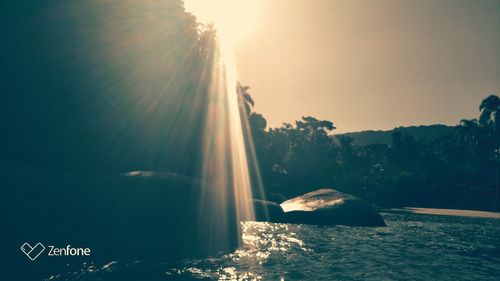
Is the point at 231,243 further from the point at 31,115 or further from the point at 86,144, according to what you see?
the point at 31,115

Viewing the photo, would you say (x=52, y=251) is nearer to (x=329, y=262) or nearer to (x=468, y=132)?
(x=329, y=262)

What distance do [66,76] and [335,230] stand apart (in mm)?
13086

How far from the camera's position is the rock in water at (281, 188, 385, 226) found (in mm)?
16781

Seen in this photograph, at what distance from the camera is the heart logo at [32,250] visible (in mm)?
6617

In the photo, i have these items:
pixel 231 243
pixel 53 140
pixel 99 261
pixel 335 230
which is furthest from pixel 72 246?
pixel 335 230

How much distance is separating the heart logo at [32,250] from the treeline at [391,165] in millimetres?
32634

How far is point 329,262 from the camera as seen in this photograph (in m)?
8.14

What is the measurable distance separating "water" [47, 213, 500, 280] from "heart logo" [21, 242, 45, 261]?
2.99 ft

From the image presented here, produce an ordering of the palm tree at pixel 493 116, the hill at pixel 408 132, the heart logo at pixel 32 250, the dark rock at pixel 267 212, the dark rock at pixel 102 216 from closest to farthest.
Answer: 1. the heart logo at pixel 32 250
2. the dark rock at pixel 102 216
3. the dark rock at pixel 267 212
4. the palm tree at pixel 493 116
5. the hill at pixel 408 132

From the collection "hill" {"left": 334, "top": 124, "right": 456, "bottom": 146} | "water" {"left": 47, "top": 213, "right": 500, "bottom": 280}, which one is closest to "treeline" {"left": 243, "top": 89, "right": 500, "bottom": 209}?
"water" {"left": 47, "top": 213, "right": 500, "bottom": 280}

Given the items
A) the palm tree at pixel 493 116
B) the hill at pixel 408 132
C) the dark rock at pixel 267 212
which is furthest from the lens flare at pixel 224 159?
the hill at pixel 408 132

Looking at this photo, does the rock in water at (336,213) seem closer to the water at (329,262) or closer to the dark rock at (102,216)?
the water at (329,262)

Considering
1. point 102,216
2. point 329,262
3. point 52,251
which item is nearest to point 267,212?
point 329,262

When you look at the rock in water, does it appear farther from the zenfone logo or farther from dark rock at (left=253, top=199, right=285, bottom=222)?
the zenfone logo
